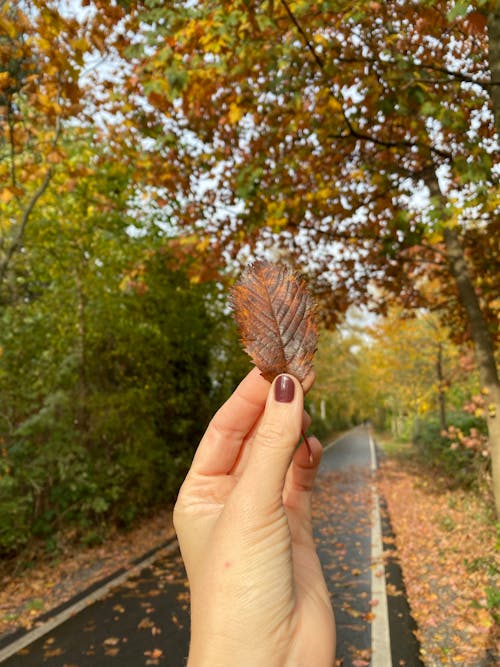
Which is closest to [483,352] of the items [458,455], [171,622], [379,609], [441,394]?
[379,609]

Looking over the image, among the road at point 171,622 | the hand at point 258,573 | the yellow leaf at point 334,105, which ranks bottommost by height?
the road at point 171,622

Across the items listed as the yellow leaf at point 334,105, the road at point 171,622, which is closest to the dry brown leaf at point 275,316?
the road at point 171,622

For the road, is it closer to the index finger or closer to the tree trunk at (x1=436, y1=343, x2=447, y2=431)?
the index finger

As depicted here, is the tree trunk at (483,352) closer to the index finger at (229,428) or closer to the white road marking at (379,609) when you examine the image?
the white road marking at (379,609)

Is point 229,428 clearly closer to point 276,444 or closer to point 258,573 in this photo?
point 276,444

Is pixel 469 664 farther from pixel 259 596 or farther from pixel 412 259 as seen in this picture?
pixel 412 259

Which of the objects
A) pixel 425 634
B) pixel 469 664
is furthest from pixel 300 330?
pixel 425 634
